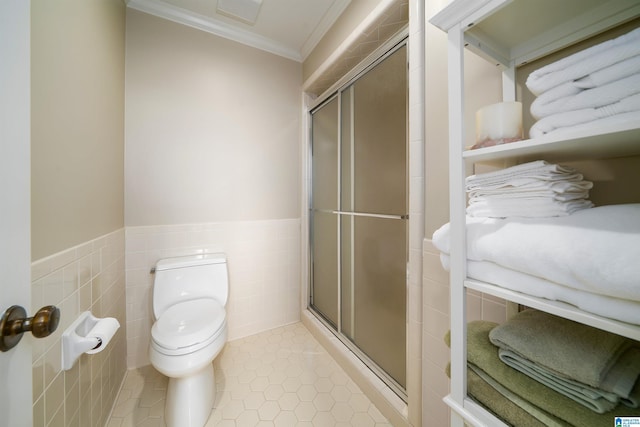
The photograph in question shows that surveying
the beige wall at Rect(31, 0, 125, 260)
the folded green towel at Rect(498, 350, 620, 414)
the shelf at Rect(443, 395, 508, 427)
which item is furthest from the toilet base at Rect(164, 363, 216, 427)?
the folded green towel at Rect(498, 350, 620, 414)

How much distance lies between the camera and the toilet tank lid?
1.47 metres

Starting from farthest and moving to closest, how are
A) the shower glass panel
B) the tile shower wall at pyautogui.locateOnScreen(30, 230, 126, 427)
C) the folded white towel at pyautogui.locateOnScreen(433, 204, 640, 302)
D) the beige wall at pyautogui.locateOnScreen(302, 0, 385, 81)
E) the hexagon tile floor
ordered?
the shower glass panel
the beige wall at pyautogui.locateOnScreen(302, 0, 385, 81)
the hexagon tile floor
the tile shower wall at pyautogui.locateOnScreen(30, 230, 126, 427)
the folded white towel at pyautogui.locateOnScreen(433, 204, 640, 302)

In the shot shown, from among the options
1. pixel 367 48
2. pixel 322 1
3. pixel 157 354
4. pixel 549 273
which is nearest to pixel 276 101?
pixel 322 1

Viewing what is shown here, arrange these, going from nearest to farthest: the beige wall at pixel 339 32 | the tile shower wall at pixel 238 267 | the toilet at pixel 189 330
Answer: the toilet at pixel 189 330, the beige wall at pixel 339 32, the tile shower wall at pixel 238 267

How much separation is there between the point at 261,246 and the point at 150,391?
109cm

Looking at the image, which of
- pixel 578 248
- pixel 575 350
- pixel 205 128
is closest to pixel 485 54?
pixel 578 248

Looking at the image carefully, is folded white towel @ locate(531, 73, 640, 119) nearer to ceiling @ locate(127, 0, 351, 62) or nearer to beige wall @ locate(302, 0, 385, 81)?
beige wall @ locate(302, 0, 385, 81)

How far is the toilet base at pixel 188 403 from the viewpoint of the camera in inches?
42.6

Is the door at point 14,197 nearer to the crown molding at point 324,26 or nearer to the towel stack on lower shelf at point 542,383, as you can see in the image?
the towel stack on lower shelf at point 542,383

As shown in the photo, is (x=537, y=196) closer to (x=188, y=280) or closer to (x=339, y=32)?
(x=339, y=32)

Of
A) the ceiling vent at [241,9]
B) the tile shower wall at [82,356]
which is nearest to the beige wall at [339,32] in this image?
the ceiling vent at [241,9]

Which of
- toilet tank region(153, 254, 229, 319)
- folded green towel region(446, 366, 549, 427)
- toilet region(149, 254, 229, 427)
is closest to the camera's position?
folded green towel region(446, 366, 549, 427)

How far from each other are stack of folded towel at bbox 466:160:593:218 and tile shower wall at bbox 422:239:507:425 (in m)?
0.38

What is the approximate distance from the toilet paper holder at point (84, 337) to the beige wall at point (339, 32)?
6.11 feet
